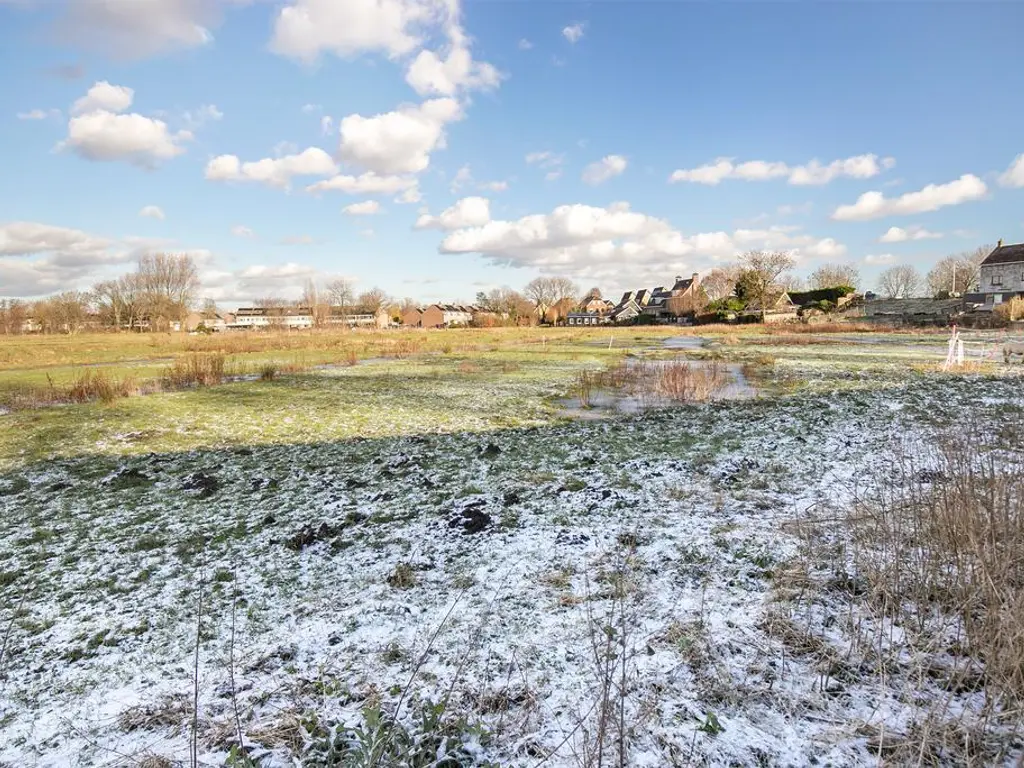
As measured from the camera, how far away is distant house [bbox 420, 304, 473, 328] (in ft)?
434

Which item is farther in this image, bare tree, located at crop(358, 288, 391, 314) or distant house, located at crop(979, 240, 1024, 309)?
bare tree, located at crop(358, 288, 391, 314)

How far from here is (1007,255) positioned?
54.7 metres

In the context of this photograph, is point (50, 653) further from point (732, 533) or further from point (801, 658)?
point (732, 533)

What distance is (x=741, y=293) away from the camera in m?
68.2

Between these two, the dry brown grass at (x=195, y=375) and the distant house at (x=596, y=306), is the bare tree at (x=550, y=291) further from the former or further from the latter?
the dry brown grass at (x=195, y=375)

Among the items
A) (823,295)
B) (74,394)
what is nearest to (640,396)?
(74,394)

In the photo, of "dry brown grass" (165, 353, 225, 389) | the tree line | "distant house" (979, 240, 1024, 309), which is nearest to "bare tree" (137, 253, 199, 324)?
the tree line

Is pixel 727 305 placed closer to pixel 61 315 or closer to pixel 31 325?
pixel 61 315

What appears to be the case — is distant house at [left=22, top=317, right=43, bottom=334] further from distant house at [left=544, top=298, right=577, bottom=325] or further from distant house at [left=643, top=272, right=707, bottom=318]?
distant house at [left=643, top=272, right=707, bottom=318]

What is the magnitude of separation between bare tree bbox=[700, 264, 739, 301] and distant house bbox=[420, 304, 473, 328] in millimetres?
55171

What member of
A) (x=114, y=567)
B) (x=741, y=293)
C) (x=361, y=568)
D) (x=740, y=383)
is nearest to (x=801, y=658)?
(x=361, y=568)

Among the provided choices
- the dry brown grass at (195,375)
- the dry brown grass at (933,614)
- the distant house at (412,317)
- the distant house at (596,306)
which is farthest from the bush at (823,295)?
the distant house at (412,317)

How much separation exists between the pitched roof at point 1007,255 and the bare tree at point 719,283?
101ft

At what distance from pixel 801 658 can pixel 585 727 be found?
1.49 metres
